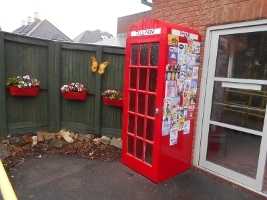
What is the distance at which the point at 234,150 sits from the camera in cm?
323

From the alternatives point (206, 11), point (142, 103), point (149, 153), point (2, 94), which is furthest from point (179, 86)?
point (2, 94)

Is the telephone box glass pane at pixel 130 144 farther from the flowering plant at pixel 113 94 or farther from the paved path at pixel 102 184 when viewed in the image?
the flowering plant at pixel 113 94

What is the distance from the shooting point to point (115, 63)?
164 inches

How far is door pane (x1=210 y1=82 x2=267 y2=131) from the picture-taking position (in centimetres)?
268

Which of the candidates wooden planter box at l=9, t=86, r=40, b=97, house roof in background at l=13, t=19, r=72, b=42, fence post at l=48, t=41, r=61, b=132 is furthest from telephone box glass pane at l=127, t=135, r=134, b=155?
house roof in background at l=13, t=19, r=72, b=42

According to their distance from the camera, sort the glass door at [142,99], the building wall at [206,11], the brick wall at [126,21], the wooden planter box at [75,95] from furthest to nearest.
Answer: the brick wall at [126,21] → the wooden planter box at [75,95] → the glass door at [142,99] → the building wall at [206,11]

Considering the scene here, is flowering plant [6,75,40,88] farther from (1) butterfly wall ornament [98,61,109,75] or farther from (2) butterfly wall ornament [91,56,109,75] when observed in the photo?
(1) butterfly wall ornament [98,61,109,75]

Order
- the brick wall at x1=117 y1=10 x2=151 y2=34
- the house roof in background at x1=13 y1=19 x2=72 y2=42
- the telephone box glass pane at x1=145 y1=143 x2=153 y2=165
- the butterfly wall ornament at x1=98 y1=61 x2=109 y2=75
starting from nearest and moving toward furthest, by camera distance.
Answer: the telephone box glass pane at x1=145 y1=143 x2=153 y2=165, the butterfly wall ornament at x1=98 y1=61 x2=109 y2=75, the house roof in background at x1=13 y1=19 x2=72 y2=42, the brick wall at x1=117 y1=10 x2=151 y2=34

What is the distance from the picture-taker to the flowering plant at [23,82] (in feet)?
12.2

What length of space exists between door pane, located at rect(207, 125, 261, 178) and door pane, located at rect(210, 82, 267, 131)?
6.4 inches

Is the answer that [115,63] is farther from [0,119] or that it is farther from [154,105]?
[0,119]

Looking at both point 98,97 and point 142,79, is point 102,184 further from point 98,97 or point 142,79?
point 98,97

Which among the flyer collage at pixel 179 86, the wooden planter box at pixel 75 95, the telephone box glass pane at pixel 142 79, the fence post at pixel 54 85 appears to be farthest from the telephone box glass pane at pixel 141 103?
the fence post at pixel 54 85

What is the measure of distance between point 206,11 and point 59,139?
3.64 m
